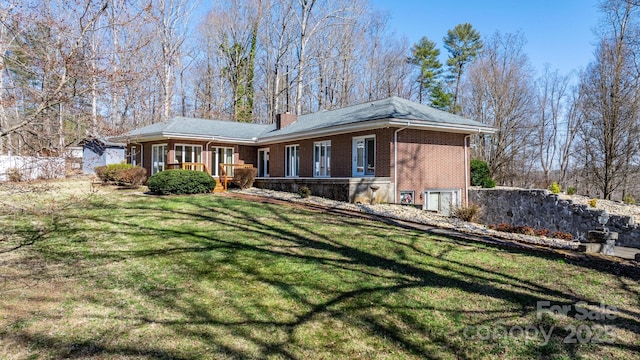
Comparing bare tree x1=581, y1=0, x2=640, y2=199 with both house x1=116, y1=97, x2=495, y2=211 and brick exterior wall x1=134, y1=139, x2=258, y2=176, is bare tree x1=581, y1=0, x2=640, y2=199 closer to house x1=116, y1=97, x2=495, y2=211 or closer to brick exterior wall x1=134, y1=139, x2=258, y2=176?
house x1=116, y1=97, x2=495, y2=211

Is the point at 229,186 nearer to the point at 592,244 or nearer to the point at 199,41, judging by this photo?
the point at 592,244

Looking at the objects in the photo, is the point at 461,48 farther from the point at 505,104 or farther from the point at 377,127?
the point at 377,127

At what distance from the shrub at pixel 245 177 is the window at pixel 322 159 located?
300cm

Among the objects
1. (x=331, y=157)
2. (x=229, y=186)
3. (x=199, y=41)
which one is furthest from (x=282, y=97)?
(x=331, y=157)

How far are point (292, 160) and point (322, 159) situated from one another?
2384mm

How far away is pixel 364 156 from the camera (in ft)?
51.4

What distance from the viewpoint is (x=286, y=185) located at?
17.0 meters

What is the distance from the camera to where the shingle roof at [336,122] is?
1496 cm

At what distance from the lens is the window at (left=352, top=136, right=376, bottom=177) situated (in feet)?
50.5

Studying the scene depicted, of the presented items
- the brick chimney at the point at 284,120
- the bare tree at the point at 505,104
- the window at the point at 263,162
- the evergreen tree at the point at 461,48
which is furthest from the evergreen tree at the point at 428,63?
the window at the point at 263,162

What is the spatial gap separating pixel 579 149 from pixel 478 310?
2898 cm

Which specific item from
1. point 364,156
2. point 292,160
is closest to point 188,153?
point 292,160

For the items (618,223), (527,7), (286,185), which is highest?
(527,7)

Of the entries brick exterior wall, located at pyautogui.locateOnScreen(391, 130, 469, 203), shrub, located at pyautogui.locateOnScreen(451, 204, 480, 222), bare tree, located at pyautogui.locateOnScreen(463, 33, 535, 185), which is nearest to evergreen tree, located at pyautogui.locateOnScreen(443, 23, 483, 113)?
bare tree, located at pyautogui.locateOnScreen(463, 33, 535, 185)
